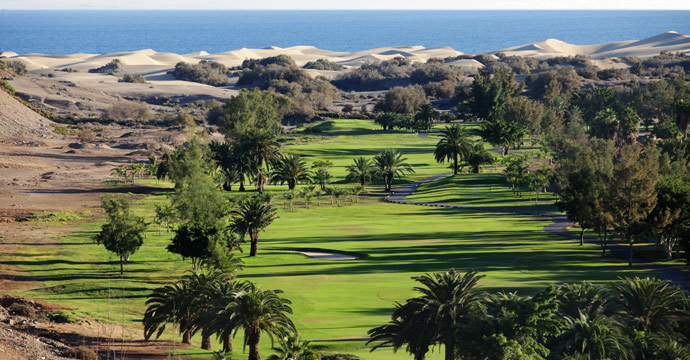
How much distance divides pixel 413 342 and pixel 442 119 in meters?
138

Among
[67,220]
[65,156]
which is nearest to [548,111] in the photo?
[65,156]

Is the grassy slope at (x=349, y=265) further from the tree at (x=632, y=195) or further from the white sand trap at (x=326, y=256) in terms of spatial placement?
the tree at (x=632, y=195)

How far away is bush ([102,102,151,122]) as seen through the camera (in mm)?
155500

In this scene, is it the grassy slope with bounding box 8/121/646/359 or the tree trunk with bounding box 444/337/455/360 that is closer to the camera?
the tree trunk with bounding box 444/337/455/360

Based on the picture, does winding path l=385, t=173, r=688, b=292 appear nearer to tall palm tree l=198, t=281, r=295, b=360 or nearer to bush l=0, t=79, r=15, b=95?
tall palm tree l=198, t=281, r=295, b=360

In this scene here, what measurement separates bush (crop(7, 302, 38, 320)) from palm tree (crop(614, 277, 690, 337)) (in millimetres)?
26331

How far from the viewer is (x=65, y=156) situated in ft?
360

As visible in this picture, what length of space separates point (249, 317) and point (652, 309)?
1615 cm

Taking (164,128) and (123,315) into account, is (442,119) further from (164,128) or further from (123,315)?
(123,315)

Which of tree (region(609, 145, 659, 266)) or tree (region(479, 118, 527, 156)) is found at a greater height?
tree (region(479, 118, 527, 156))

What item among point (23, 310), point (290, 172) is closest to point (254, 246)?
point (23, 310)

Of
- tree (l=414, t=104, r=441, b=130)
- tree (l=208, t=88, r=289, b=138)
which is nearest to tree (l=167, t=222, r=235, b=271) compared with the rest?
tree (l=208, t=88, r=289, b=138)

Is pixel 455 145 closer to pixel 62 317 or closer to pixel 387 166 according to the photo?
pixel 387 166

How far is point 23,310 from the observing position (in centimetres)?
3691
